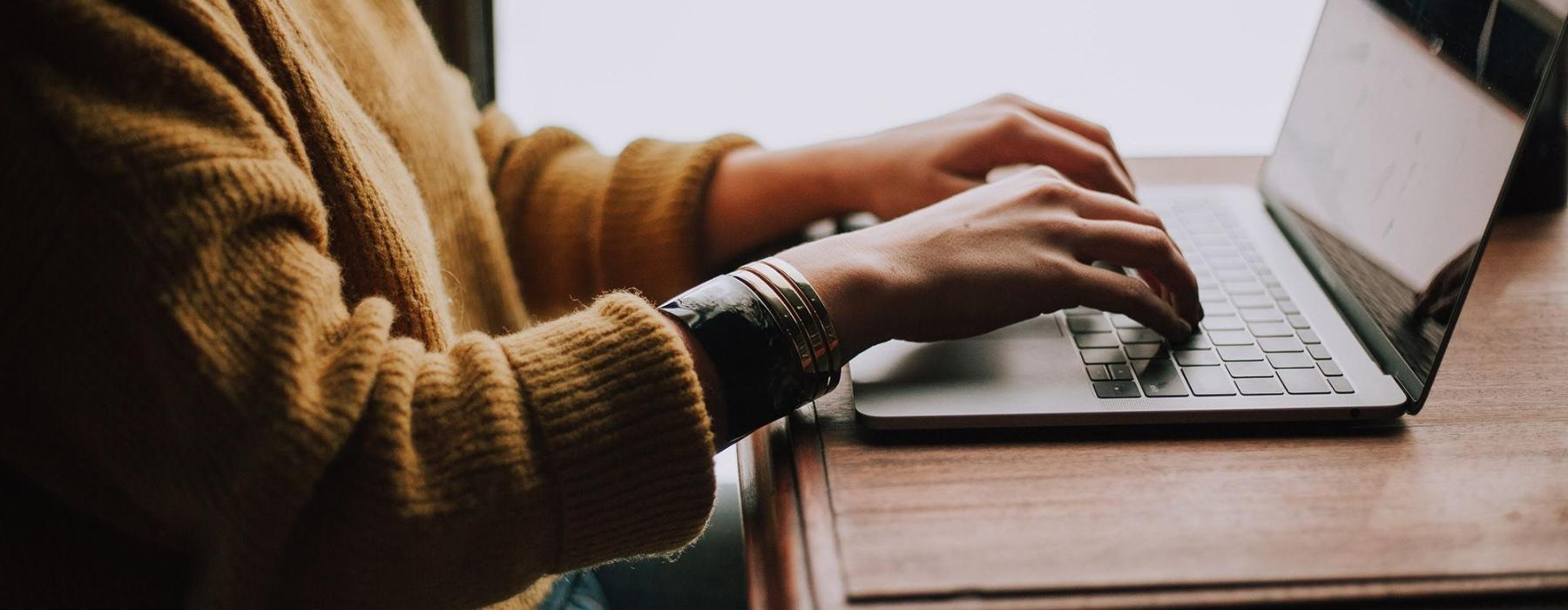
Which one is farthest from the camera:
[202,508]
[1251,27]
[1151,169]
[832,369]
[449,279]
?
[1251,27]

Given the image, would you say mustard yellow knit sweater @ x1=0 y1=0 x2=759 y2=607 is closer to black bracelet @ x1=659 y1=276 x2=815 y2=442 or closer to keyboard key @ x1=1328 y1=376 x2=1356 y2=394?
black bracelet @ x1=659 y1=276 x2=815 y2=442

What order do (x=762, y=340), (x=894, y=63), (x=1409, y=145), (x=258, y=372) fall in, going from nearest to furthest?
(x=258, y=372) < (x=762, y=340) < (x=1409, y=145) < (x=894, y=63)

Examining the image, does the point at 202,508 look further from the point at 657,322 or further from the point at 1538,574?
the point at 1538,574

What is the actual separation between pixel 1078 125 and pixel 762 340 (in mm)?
356

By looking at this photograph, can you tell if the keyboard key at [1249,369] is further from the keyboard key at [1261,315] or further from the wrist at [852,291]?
the wrist at [852,291]

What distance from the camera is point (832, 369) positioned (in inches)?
21.6

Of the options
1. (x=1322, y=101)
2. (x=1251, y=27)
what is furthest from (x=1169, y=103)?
(x=1322, y=101)

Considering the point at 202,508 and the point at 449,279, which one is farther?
the point at 449,279

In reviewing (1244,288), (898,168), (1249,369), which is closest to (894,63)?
(898,168)

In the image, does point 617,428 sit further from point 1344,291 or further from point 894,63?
point 894,63

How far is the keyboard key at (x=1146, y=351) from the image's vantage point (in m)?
0.60

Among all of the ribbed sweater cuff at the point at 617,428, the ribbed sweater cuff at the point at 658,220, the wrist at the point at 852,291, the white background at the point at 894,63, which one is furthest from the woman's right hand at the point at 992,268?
the white background at the point at 894,63

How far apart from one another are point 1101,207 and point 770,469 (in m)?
0.28

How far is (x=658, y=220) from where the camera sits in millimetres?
784
